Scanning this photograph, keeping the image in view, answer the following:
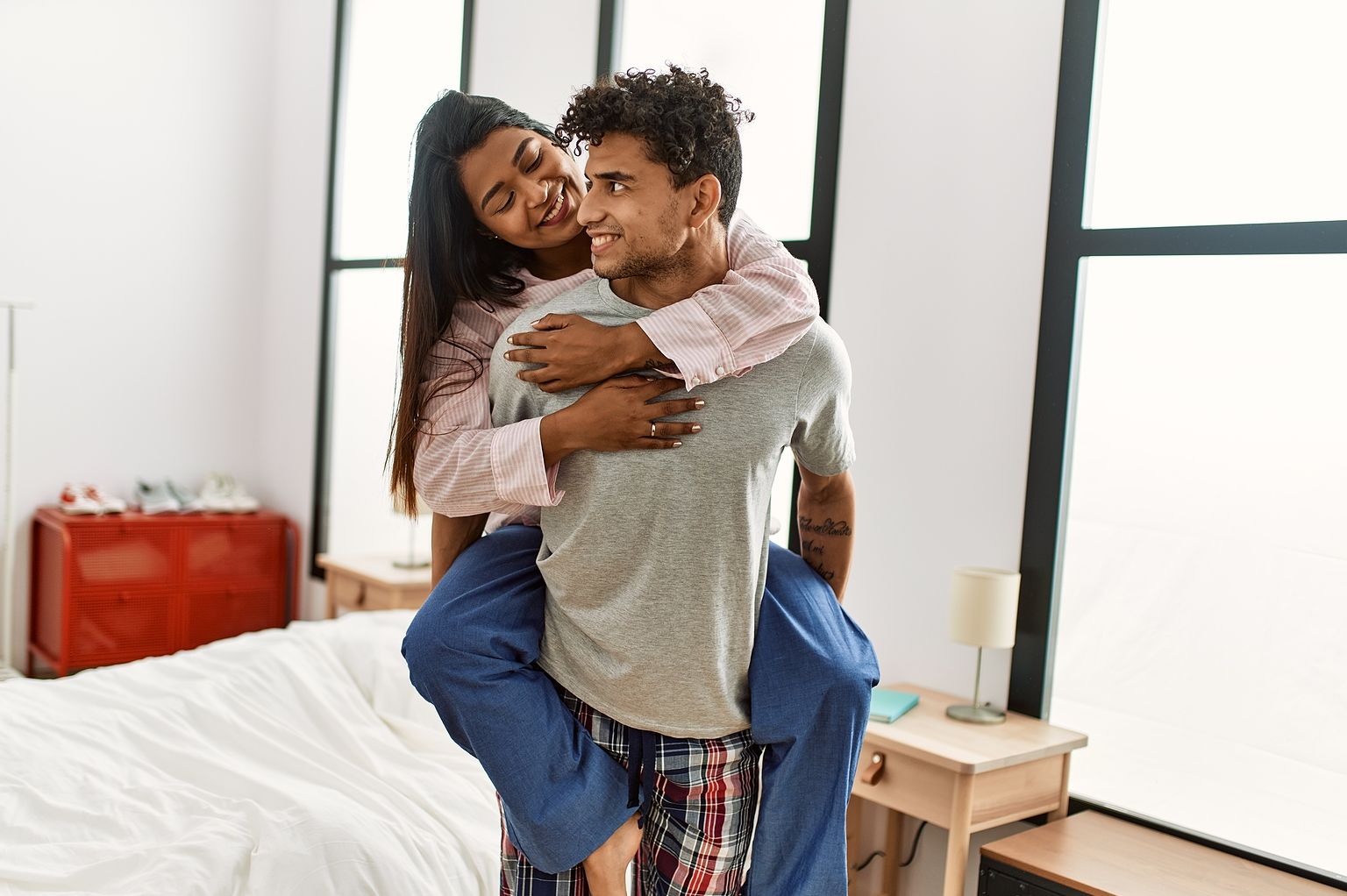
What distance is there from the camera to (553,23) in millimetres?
3777

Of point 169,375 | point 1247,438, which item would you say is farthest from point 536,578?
point 169,375

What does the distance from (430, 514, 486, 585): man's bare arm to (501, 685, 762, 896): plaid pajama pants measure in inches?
9.7

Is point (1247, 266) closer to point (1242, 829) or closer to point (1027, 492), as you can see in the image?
point (1027, 492)

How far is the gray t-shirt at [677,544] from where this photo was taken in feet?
4.42

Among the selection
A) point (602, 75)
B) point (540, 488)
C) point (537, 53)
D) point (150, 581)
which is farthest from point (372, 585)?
point (540, 488)

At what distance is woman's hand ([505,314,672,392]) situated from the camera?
1.37 meters

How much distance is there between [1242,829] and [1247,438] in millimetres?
776

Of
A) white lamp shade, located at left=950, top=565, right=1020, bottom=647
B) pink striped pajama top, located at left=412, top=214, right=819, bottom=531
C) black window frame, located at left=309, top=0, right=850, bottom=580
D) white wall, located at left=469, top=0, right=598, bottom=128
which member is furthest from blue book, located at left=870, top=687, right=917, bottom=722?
white wall, located at left=469, top=0, right=598, bottom=128

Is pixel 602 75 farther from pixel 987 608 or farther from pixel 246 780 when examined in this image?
pixel 246 780

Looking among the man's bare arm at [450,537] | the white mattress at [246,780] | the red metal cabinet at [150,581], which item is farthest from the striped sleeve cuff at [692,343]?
the red metal cabinet at [150,581]

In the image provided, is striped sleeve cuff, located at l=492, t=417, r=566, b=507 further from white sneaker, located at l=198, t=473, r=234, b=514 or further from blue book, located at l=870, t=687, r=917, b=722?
white sneaker, located at l=198, t=473, r=234, b=514

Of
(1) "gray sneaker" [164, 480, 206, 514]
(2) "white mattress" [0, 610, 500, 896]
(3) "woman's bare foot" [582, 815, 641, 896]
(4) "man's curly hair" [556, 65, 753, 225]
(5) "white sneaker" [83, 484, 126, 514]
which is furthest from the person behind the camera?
(1) "gray sneaker" [164, 480, 206, 514]

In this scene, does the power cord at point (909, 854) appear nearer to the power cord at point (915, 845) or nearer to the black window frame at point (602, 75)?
the power cord at point (915, 845)

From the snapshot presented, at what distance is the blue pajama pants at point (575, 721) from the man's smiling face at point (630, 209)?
1.36ft
